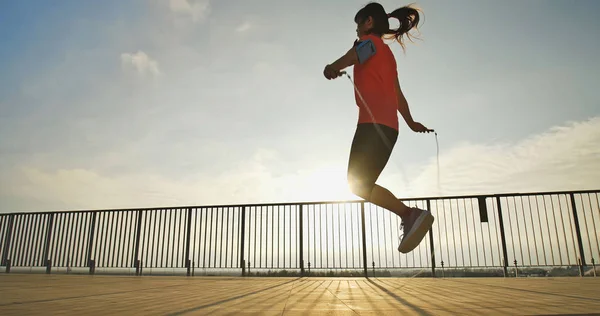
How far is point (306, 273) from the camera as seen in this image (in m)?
8.06

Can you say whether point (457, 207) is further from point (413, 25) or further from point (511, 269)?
point (413, 25)

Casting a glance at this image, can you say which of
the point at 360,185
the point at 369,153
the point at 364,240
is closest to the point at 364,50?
the point at 369,153

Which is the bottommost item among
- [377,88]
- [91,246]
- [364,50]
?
[91,246]

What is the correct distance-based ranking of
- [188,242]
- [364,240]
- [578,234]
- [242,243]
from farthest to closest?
[188,242] < [242,243] < [364,240] < [578,234]

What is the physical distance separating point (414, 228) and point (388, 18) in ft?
5.47

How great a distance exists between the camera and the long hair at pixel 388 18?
2838 millimetres

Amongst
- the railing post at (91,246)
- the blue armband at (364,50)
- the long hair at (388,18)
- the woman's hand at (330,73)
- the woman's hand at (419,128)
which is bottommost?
the railing post at (91,246)

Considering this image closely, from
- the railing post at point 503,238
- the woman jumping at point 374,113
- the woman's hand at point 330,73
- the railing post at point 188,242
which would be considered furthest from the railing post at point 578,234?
the railing post at point 188,242

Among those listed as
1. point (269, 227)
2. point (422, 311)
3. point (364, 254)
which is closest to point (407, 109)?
point (422, 311)

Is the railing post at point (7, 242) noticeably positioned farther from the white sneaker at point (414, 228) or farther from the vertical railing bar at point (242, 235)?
the white sneaker at point (414, 228)

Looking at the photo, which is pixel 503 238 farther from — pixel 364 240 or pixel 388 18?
pixel 388 18

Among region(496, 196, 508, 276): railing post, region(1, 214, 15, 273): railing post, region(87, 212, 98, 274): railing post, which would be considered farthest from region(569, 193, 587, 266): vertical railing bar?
region(1, 214, 15, 273): railing post

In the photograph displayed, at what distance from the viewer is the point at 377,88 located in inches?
103

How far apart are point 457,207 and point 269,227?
14.2ft
